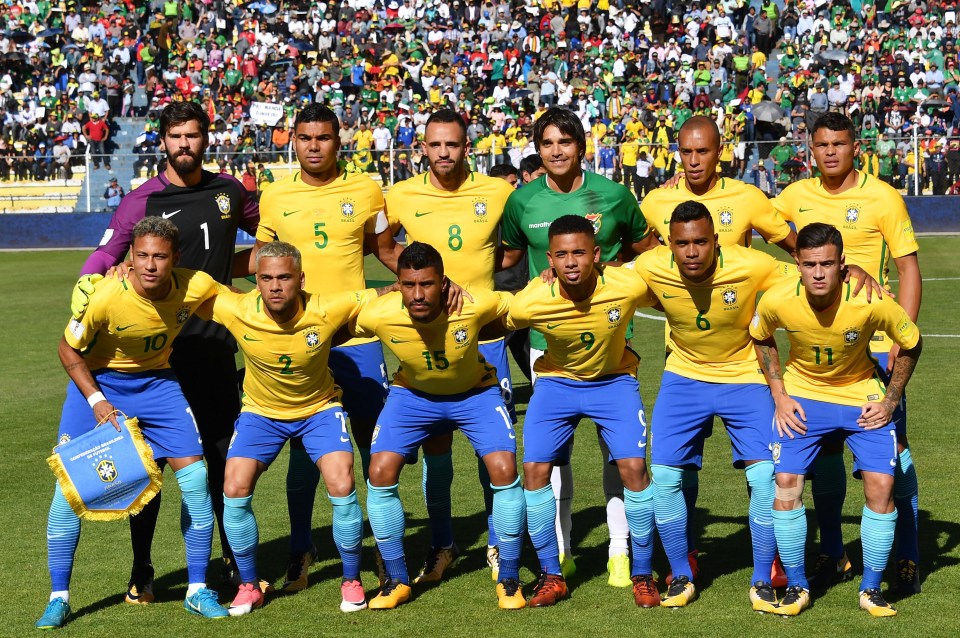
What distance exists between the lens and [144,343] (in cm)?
642

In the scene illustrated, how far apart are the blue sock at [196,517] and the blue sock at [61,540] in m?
0.56

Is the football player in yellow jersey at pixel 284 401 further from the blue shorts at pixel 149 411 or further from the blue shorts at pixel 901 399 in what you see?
the blue shorts at pixel 901 399

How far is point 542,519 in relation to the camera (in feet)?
20.9

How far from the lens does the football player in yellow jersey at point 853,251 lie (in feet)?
21.2

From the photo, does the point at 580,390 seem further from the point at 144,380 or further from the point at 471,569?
the point at 144,380

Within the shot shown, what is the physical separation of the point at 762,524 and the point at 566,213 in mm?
2072

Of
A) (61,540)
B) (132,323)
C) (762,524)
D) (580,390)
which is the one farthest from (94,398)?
(762,524)

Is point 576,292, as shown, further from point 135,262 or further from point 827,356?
point 135,262

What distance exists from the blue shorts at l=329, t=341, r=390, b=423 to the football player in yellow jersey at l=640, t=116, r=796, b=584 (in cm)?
170

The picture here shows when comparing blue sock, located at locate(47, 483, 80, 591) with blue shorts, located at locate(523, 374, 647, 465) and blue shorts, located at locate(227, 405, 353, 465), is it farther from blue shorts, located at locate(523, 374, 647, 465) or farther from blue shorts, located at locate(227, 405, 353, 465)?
blue shorts, located at locate(523, 374, 647, 465)

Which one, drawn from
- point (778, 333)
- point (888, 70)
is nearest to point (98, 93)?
point (888, 70)

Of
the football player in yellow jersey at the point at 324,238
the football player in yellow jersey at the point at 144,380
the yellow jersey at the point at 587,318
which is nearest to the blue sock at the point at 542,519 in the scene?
the yellow jersey at the point at 587,318

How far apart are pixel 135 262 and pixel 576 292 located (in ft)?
7.55

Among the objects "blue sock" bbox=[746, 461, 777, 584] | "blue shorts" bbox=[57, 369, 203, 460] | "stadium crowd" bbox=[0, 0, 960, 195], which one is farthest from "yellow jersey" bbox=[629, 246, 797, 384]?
"stadium crowd" bbox=[0, 0, 960, 195]
